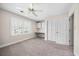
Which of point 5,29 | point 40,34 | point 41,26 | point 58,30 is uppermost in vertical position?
point 41,26

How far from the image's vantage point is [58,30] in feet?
15.7

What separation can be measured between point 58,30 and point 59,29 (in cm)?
10

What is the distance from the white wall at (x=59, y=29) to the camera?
4344 mm

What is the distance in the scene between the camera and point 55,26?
16.2 feet

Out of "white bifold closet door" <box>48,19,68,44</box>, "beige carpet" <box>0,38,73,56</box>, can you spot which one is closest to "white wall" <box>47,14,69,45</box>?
"white bifold closet door" <box>48,19,68,44</box>

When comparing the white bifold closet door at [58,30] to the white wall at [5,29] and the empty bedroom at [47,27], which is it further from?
the white wall at [5,29]

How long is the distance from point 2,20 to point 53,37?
351 cm

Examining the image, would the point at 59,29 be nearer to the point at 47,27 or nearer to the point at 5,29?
the point at 47,27

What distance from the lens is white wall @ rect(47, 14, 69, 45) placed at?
14.3 ft

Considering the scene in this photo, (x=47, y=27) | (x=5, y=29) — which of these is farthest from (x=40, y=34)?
(x=5, y=29)

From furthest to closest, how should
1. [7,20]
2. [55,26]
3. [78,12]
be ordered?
[55,26] < [7,20] < [78,12]

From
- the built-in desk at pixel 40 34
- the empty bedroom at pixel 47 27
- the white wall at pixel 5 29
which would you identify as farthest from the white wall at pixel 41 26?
the white wall at pixel 5 29

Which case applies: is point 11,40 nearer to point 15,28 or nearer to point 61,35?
point 15,28

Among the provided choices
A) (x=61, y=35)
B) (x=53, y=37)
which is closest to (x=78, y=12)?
(x=61, y=35)
